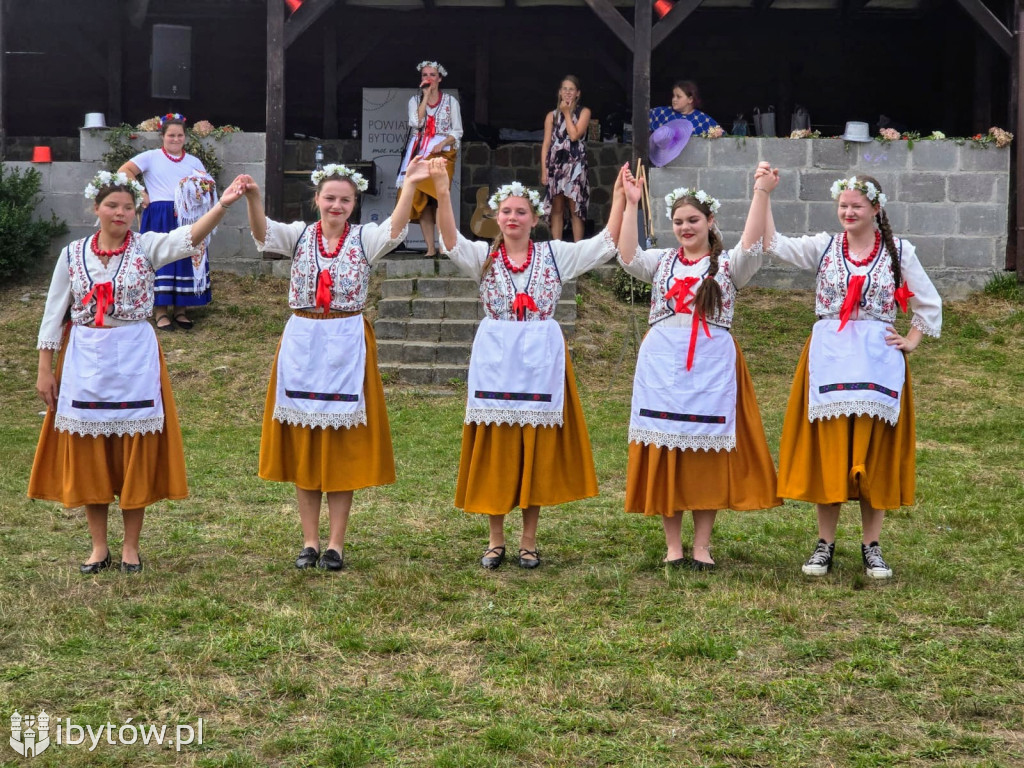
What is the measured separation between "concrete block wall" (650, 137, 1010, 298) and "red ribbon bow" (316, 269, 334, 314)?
6.89m

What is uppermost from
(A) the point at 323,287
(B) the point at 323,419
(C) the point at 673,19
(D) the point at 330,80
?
(C) the point at 673,19

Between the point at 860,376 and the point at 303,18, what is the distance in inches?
330

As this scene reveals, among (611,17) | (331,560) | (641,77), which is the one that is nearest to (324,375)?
(331,560)

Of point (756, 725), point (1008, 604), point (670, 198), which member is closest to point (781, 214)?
point (670, 198)

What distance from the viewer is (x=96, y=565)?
17.5 ft

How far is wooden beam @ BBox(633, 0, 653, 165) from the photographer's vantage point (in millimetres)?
11656

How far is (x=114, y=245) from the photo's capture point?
17.3 feet

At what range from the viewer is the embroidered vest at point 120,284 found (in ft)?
17.0

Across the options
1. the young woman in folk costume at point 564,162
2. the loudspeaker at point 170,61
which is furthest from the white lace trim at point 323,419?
the loudspeaker at point 170,61

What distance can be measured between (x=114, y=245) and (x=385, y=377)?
492 centimetres

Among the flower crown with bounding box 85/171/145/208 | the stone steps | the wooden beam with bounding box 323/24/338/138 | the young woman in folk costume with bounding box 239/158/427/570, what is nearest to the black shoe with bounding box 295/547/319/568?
the young woman in folk costume with bounding box 239/158/427/570

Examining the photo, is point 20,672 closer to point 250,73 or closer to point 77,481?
point 77,481

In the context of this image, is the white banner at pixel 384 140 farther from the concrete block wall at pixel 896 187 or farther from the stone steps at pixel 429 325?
the concrete block wall at pixel 896 187

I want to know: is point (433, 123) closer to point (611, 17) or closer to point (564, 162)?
point (564, 162)
